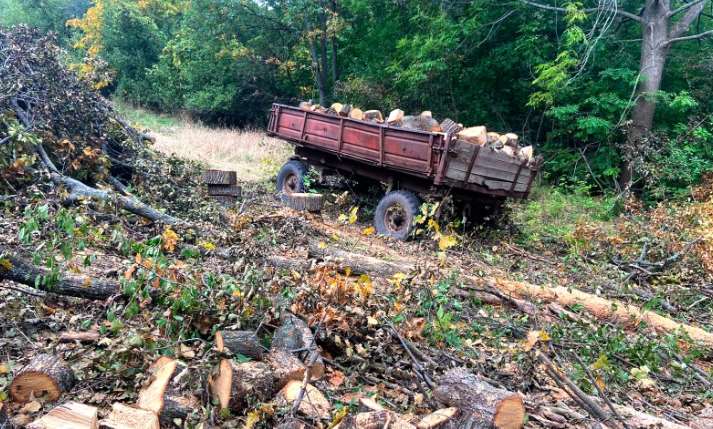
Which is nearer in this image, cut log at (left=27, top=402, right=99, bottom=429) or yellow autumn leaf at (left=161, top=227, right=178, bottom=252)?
cut log at (left=27, top=402, right=99, bottom=429)

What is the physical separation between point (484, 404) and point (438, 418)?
9.3 inches

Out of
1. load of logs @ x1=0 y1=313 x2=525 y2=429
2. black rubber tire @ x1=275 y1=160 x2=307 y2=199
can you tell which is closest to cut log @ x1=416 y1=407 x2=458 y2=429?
load of logs @ x1=0 y1=313 x2=525 y2=429

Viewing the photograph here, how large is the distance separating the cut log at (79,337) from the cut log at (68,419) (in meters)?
0.97

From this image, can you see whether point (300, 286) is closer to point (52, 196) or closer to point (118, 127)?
point (52, 196)

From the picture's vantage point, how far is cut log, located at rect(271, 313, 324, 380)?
8.95ft

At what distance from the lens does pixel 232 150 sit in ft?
46.8

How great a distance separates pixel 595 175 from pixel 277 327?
11.0 metres

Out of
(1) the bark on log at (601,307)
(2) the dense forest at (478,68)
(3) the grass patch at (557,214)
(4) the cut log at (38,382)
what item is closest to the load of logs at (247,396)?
(4) the cut log at (38,382)

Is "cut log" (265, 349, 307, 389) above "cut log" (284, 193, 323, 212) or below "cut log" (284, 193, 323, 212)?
above

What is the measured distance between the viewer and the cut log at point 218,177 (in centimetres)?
699

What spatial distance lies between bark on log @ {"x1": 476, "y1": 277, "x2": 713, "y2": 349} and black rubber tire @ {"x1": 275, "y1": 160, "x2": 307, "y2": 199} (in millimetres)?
4951

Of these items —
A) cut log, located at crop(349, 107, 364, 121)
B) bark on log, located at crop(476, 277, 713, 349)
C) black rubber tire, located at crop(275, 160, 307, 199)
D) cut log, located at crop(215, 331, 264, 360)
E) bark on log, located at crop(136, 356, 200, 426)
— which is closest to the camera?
bark on log, located at crop(136, 356, 200, 426)

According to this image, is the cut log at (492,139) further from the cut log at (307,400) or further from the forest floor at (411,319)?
the cut log at (307,400)

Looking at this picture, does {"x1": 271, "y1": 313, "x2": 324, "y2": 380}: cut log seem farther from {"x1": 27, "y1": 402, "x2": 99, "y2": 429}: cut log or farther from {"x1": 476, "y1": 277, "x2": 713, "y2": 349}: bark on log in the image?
{"x1": 476, "y1": 277, "x2": 713, "y2": 349}: bark on log
